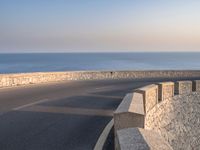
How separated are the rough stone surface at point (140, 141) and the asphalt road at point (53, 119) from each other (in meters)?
2.95

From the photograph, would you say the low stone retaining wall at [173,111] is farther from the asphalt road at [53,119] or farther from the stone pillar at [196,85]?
the asphalt road at [53,119]

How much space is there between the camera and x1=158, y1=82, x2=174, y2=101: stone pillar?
1556 cm

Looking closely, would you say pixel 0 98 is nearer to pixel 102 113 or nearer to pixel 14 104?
pixel 14 104

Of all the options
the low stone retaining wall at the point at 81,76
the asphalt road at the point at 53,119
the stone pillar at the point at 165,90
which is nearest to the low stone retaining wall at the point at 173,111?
the stone pillar at the point at 165,90

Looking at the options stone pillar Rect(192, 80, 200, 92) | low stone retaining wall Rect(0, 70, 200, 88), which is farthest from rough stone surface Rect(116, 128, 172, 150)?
low stone retaining wall Rect(0, 70, 200, 88)

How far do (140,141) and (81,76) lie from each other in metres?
23.7

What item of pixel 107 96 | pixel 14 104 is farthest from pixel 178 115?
pixel 14 104

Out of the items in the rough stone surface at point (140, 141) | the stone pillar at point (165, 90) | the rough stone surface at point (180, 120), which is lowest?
the rough stone surface at point (180, 120)

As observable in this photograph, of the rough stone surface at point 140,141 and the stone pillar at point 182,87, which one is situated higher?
the rough stone surface at point 140,141

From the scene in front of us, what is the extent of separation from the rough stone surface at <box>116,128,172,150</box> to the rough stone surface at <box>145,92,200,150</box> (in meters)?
9.41

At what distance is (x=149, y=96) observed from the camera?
12930 millimetres

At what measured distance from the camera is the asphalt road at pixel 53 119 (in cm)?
819

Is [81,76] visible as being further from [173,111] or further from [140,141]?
[140,141]

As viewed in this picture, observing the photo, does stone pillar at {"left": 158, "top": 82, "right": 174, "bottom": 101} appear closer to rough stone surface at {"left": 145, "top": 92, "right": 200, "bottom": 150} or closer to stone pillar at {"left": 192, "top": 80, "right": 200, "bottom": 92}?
rough stone surface at {"left": 145, "top": 92, "right": 200, "bottom": 150}
